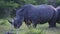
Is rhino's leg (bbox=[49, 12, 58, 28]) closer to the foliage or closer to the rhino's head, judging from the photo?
the foliage

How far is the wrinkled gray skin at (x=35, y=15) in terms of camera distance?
37.7 feet

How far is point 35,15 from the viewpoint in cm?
1216

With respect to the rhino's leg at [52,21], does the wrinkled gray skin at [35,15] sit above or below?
above

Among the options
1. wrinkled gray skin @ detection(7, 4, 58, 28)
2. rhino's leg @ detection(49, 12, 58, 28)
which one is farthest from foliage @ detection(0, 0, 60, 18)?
rhino's leg @ detection(49, 12, 58, 28)

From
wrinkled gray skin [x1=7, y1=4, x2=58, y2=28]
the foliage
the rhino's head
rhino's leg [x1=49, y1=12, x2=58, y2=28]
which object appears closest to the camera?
the rhino's head

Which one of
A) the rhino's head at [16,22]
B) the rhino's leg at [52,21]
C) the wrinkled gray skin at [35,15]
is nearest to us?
the rhino's head at [16,22]

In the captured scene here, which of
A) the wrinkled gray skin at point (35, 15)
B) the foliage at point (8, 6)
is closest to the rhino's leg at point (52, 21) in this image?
the wrinkled gray skin at point (35, 15)

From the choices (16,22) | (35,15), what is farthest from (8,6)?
(16,22)

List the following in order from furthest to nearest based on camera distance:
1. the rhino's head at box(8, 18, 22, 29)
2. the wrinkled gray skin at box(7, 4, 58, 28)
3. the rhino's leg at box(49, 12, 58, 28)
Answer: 1. the rhino's leg at box(49, 12, 58, 28)
2. the wrinkled gray skin at box(7, 4, 58, 28)
3. the rhino's head at box(8, 18, 22, 29)

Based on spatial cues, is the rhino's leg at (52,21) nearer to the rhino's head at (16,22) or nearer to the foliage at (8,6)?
the foliage at (8,6)

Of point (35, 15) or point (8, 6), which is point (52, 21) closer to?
point (35, 15)

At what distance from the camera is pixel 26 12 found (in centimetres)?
1198

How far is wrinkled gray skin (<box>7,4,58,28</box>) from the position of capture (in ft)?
37.7

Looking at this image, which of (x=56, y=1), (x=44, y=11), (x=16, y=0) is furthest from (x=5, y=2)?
(x=56, y=1)
